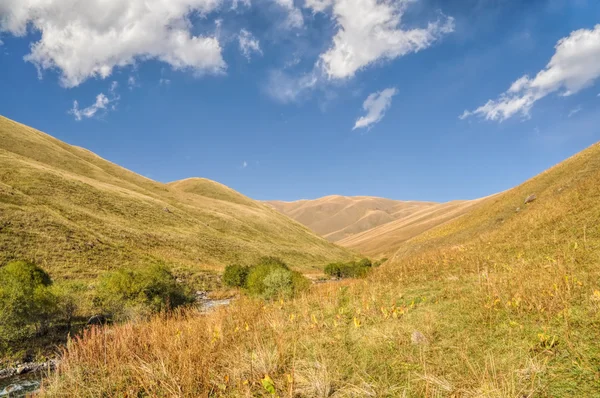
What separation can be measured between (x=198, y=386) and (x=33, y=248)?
128 feet

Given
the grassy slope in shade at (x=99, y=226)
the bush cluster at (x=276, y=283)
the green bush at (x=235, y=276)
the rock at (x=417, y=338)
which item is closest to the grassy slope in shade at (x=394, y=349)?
the rock at (x=417, y=338)

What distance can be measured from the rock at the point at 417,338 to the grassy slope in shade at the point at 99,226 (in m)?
36.1

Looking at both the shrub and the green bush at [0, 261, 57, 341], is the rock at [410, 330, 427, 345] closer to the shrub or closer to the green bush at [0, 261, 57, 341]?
the green bush at [0, 261, 57, 341]

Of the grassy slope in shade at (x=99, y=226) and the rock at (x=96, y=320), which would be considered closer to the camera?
the rock at (x=96, y=320)

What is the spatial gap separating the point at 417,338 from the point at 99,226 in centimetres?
5427

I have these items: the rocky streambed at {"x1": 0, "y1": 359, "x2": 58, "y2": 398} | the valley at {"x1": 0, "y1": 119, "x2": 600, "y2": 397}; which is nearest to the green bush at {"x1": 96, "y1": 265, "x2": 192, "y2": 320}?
the valley at {"x1": 0, "y1": 119, "x2": 600, "y2": 397}

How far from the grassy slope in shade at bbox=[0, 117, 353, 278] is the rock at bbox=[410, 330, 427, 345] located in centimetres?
3610

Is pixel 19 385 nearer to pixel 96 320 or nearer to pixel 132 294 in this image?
pixel 132 294

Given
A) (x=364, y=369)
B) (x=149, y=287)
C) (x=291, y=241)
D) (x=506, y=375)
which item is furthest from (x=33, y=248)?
(x=291, y=241)

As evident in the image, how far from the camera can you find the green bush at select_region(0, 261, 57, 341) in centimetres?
1556

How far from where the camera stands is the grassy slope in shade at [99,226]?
36.4m

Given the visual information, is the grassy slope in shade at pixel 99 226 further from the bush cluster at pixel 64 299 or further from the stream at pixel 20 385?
the stream at pixel 20 385

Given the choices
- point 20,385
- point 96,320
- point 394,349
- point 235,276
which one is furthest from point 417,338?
point 235,276

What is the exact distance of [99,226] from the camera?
49.2 meters
